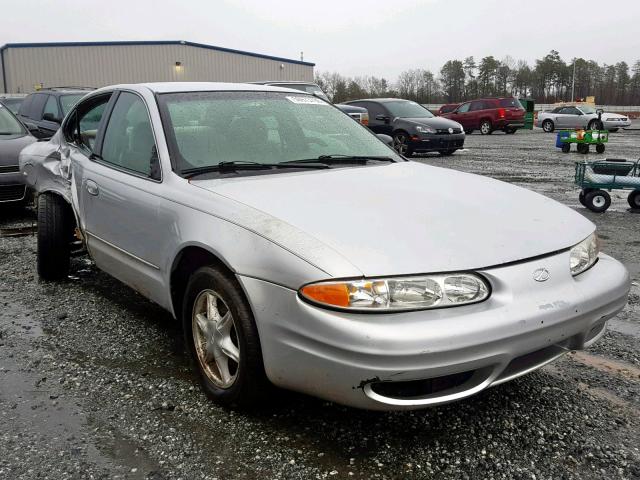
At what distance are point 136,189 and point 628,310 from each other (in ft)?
10.6

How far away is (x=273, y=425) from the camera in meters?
2.61

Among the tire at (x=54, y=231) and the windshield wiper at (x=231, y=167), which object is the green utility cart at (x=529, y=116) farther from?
the windshield wiper at (x=231, y=167)

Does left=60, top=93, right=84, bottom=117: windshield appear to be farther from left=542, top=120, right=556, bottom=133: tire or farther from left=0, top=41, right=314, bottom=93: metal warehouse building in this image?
left=0, top=41, right=314, bottom=93: metal warehouse building

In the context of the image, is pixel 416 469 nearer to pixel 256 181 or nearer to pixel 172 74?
pixel 256 181

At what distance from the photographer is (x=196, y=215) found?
2.71 meters

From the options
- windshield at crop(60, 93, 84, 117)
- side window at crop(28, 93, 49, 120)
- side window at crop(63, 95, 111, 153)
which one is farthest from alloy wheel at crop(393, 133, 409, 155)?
side window at crop(63, 95, 111, 153)

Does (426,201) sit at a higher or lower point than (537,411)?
higher

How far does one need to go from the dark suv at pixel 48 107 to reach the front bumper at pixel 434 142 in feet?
25.2

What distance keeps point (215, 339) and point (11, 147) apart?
6.07 meters

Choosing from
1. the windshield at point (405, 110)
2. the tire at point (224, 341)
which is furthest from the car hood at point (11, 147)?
the windshield at point (405, 110)

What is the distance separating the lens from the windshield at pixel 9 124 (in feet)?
26.4

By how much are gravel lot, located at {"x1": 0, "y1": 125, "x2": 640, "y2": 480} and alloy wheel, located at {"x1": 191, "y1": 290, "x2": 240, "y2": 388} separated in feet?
0.54

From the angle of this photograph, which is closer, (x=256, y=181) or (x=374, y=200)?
(x=374, y=200)

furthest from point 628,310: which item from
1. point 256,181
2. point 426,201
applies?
point 256,181
